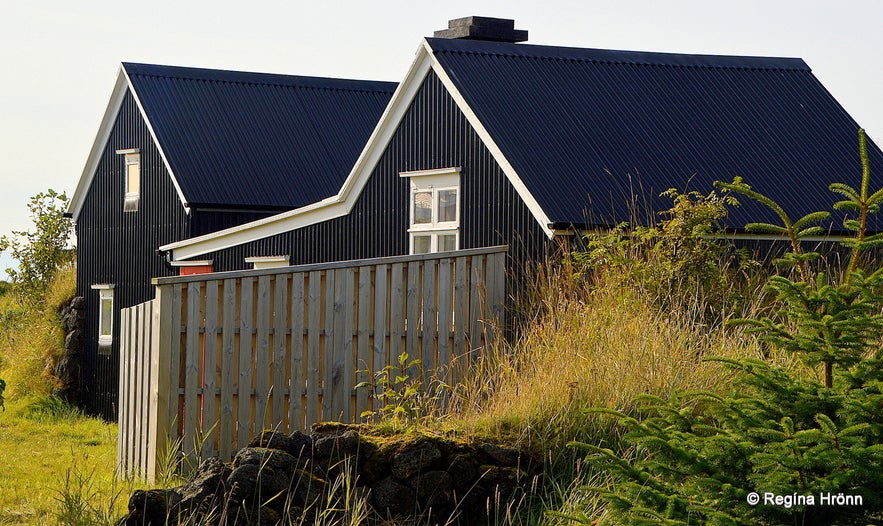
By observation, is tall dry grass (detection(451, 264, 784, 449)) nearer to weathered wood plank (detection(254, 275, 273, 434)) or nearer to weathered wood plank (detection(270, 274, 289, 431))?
weathered wood plank (detection(270, 274, 289, 431))

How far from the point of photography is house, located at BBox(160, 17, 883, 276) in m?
14.4

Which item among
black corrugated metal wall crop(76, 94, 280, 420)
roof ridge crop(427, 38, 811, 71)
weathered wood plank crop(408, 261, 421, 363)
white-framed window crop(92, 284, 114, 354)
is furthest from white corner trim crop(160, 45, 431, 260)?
weathered wood plank crop(408, 261, 421, 363)

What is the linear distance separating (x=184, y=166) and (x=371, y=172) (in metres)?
6.03

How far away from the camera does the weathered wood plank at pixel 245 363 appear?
1062 cm

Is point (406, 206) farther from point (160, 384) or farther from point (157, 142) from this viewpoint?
point (157, 142)

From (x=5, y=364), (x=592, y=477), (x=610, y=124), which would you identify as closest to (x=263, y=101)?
(x=5, y=364)

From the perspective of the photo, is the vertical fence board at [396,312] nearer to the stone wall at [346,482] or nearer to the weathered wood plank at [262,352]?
the weathered wood plank at [262,352]

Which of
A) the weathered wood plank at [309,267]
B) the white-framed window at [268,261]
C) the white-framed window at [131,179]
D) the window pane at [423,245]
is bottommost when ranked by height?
Result: the weathered wood plank at [309,267]

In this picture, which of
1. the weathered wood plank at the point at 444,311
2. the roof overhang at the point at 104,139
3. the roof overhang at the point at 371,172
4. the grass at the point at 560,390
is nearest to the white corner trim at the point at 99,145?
the roof overhang at the point at 104,139

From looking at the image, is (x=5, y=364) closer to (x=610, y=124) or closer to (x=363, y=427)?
(x=610, y=124)

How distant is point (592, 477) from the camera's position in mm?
7992

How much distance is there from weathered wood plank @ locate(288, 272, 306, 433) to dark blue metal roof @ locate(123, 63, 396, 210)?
1052cm

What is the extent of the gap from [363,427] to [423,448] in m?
0.66

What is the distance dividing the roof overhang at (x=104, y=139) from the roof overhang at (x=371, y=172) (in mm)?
3023
